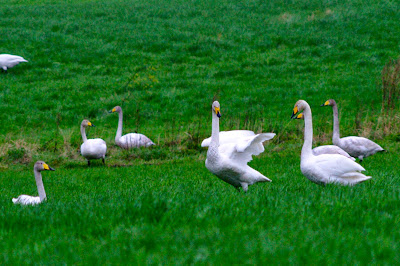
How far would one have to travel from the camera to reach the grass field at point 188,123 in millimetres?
3613

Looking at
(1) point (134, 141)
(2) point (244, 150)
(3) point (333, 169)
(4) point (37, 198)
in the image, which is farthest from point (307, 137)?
(1) point (134, 141)

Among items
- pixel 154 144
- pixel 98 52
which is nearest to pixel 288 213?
pixel 154 144

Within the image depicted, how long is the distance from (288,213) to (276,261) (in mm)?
1450

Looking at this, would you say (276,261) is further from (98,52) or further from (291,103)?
(98,52)

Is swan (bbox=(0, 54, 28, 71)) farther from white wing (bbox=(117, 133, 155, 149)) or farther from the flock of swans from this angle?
the flock of swans

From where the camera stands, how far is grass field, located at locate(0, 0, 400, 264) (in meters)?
3.61

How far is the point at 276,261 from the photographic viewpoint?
3.03m

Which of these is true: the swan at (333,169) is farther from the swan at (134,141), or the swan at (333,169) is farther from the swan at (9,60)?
the swan at (9,60)

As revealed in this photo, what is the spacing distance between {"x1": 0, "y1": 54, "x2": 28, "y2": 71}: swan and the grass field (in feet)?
1.48

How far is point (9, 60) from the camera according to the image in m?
23.8

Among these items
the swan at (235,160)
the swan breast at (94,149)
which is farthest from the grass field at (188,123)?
the swan breast at (94,149)

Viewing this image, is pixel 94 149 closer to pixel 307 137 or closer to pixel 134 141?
pixel 134 141

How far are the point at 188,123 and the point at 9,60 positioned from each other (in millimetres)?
12065

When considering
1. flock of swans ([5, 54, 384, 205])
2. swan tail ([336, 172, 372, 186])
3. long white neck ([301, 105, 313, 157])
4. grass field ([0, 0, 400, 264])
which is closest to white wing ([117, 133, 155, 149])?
grass field ([0, 0, 400, 264])
